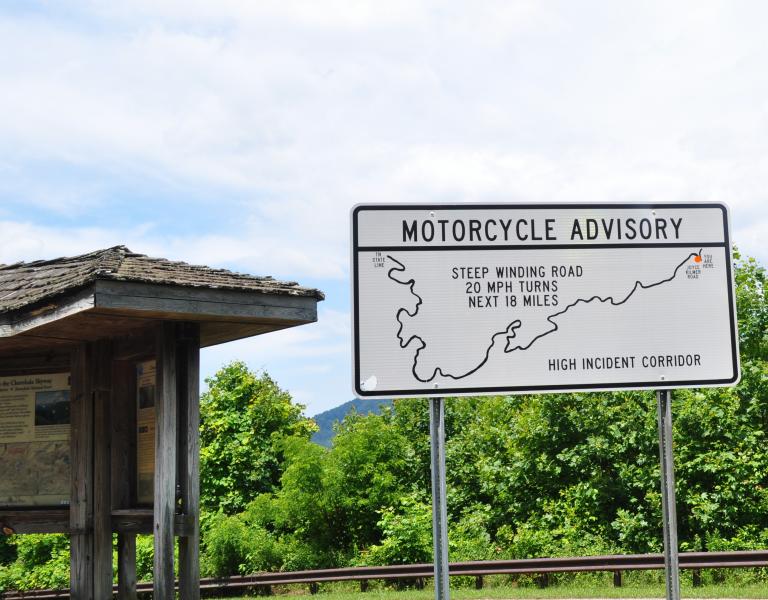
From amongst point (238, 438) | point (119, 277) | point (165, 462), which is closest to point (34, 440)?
point (165, 462)

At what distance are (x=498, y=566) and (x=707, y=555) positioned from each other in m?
3.56

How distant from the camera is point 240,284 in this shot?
8562 mm

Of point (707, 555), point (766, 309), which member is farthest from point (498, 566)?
point (766, 309)

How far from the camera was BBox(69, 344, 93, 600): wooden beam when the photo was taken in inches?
370

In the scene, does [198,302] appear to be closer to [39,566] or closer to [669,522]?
[669,522]

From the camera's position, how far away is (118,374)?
9.67m

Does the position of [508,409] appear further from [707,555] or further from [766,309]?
[707,555]

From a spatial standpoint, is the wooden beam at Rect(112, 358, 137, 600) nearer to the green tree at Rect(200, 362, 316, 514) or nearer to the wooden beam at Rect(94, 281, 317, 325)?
the wooden beam at Rect(94, 281, 317, 325)

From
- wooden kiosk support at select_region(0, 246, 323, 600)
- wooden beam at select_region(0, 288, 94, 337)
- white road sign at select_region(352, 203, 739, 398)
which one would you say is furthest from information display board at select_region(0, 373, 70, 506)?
white road sign at select_region(352, 203, 739, 398)

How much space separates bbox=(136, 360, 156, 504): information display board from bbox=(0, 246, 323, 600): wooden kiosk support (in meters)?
0.12

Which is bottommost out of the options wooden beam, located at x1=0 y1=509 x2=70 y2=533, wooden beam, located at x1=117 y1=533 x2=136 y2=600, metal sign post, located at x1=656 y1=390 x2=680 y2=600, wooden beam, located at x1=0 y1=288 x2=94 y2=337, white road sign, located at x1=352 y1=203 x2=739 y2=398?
wooden beam, located at x1=117 y1=533 x2=136 y2=600

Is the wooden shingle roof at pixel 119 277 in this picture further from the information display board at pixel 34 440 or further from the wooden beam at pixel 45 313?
the information display board at pixel 34 440

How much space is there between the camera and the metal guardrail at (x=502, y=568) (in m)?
15.2

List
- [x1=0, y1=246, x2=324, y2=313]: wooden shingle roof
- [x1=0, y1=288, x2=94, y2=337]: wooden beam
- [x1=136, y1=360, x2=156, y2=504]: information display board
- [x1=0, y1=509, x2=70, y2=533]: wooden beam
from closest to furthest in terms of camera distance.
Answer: [x1=0, y1=288, x2=94, y2=337]: wooden beam < [x1=0, y1=246, x2=324, y2=313]: wooden shingle roof < [x1=136, y1=360, x2=156, y2=504]: information display board < [x1=0, y1=509, x2=70, y2=533]: wooden beam
